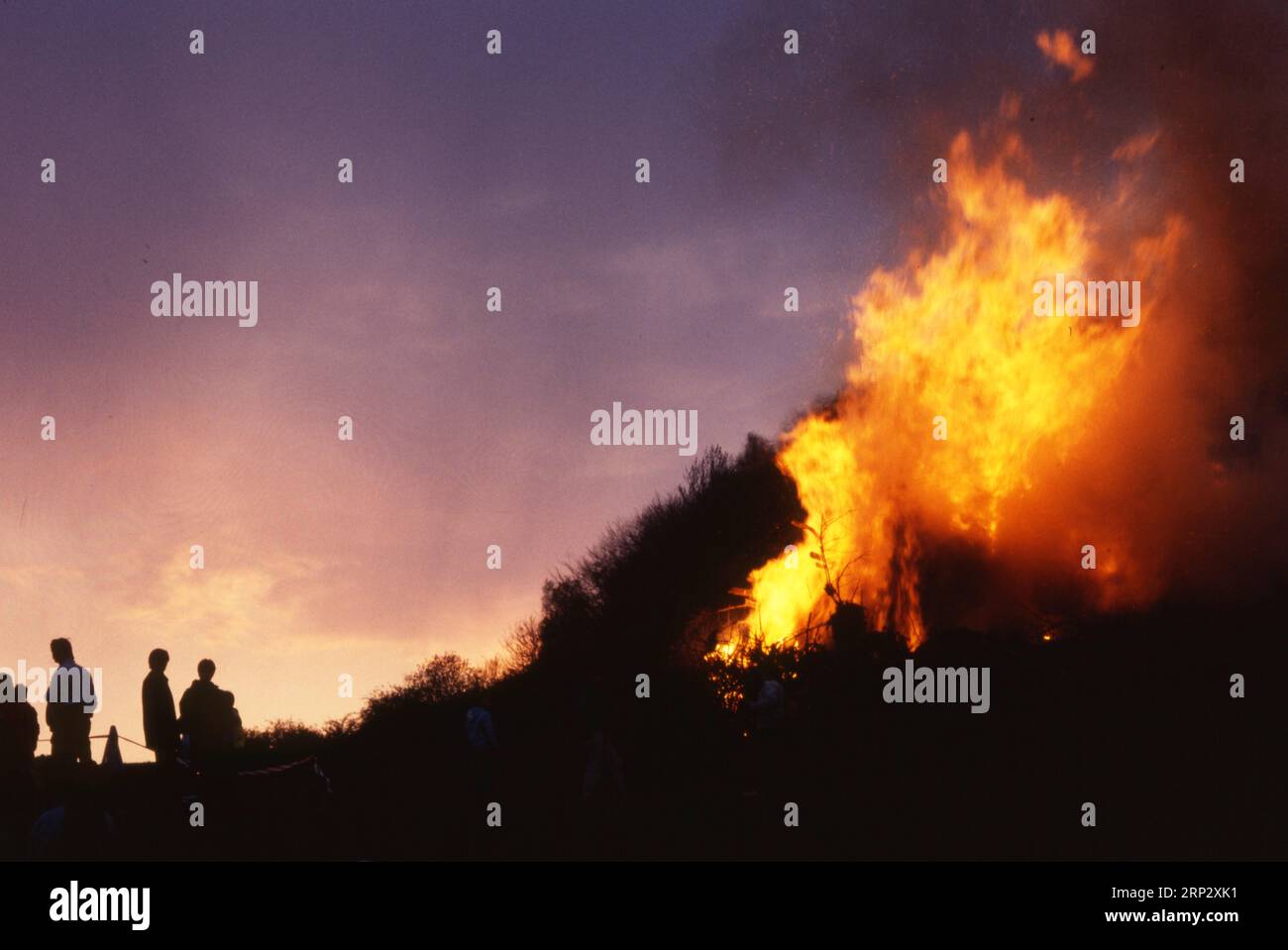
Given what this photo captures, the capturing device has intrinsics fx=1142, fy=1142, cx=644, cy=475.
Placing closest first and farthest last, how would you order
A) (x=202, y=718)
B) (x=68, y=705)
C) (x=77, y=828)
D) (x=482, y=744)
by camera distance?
1. (x=77, y=828)
2. (x=68, y=705)
3. (x=202, y=718)
4. (x=482, y=744)

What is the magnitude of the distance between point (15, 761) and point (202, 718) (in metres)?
2.08

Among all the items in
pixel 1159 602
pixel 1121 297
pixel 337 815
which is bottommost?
pixel 337 815

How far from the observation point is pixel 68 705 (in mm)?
13305

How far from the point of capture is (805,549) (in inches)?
1326

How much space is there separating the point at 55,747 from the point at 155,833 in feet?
5.72

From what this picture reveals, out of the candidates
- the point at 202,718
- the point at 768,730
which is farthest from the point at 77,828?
the point at 768,730

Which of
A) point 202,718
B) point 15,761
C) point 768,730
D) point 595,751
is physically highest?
point 202,718

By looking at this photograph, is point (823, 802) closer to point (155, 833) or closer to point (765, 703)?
point (765, 703)

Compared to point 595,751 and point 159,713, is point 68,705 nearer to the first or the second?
point 159,713

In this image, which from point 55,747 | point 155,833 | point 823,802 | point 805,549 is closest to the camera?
point 55,747

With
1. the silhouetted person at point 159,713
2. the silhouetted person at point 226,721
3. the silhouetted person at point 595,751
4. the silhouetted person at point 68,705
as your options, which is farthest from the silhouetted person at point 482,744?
→ the silhouetted person at point 68,705

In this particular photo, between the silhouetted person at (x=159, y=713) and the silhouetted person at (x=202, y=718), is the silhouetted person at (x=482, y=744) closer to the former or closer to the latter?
the silhouetted person at (x=202, y=718)
